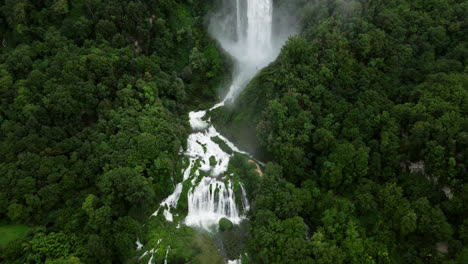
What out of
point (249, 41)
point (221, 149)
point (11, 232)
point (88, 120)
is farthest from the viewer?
point (249, 41)

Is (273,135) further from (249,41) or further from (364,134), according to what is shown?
(249,41)

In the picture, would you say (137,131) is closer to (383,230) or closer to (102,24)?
(102,24)

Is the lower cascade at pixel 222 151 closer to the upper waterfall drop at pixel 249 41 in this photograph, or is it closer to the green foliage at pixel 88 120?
the upper waterfall drop at pixel 249 41

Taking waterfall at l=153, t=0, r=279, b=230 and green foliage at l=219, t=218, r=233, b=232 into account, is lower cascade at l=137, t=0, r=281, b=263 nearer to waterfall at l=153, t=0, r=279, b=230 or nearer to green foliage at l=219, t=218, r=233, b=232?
waterfall at l=153, t=0, r=279, b=230

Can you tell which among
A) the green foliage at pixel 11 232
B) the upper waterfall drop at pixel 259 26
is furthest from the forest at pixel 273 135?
the upper waterfall drop at pixel 259 26

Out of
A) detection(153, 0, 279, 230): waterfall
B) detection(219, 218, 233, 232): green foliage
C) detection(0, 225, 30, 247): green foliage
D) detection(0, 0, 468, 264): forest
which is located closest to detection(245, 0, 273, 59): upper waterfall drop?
detection(153, 0, 279, 230): waterfall

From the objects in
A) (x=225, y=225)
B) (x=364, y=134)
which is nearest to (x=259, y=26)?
(x=364, y=134)

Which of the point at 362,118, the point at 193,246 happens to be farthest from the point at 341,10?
the point at 193,246
